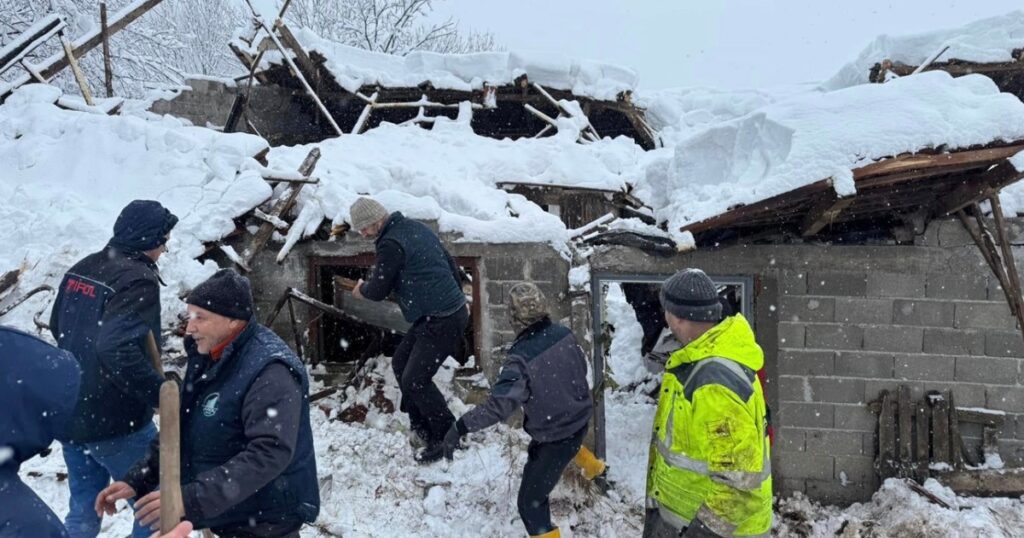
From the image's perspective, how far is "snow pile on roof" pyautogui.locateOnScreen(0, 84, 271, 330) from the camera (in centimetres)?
568

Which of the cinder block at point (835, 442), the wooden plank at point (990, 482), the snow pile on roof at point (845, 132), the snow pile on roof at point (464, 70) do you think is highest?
the snow pile on roof at point (464, 70)

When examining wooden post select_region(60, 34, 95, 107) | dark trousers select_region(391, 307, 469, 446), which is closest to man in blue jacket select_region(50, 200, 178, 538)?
dark trousers select_region(391, 307, 469, 446)

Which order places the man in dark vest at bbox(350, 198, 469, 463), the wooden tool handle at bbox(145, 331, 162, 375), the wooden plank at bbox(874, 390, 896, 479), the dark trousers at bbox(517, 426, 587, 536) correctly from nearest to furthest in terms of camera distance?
the wooden tool handle at bbox(145, 331, 162, 375) < the dark trousers at bbox(517, 426, 587, 536) < the man in dark vest at bbox(350, 198, 469, 463) < the wooden plank at bbox(874, 390, 896, 479)

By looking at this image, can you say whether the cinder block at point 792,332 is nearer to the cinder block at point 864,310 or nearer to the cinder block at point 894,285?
the cinder block at point 864,310

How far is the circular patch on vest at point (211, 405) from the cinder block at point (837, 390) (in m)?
5.15

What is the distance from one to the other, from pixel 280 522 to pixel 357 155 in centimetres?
573

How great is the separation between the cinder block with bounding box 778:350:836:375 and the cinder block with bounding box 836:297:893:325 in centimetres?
36

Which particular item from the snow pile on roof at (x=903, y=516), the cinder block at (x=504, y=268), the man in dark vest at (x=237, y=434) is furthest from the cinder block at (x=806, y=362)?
the man in dark vest at (x=237, y=434)

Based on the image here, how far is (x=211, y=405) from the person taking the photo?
227 centimetres

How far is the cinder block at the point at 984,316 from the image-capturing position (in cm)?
528

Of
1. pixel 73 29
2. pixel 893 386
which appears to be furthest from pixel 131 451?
pixel 73 29

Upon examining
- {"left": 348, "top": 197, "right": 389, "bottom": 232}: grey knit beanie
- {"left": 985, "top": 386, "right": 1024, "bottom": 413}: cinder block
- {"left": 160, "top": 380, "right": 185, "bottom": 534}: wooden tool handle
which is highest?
{"left": 348, "top": 197, "right": 389, "bottom": 232}: grey knit beanie

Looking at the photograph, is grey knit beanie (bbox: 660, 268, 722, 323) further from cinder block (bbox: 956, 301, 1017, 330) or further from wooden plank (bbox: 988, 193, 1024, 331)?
cinder block (bbox: 956, 301, 1017, 330)

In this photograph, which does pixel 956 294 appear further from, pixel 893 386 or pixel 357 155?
pixel 357 155
